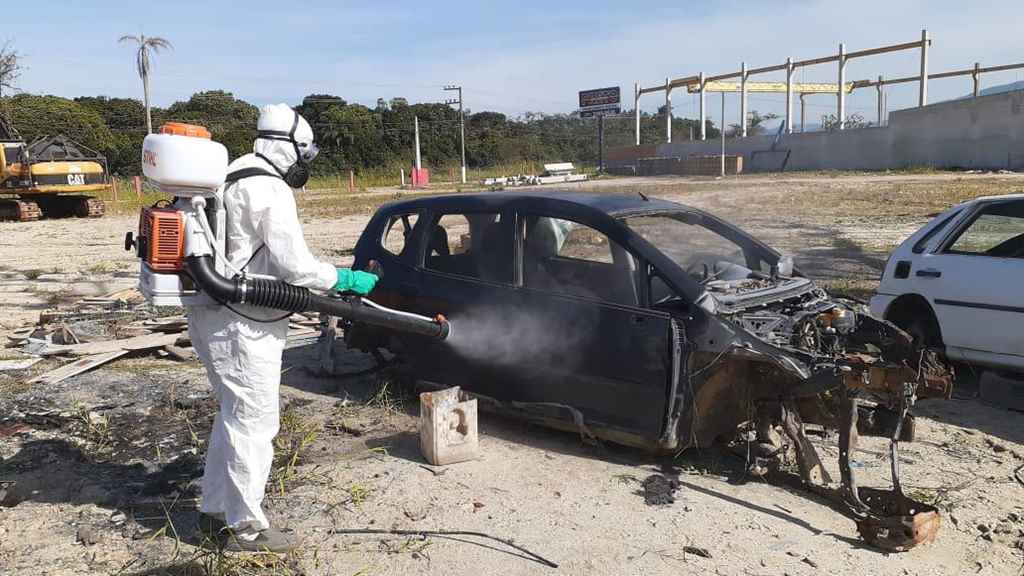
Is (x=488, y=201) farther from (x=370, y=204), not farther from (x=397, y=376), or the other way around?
(x=370, y=204)

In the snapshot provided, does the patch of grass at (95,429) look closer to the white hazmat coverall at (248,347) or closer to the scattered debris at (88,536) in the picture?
the scattered debris at (88,536)

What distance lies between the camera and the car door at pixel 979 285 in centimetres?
600

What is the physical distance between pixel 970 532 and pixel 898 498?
447 millimetres

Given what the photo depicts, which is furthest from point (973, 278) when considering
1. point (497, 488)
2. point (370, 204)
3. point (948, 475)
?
point (370, 204)

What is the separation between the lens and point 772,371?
4.69 meters

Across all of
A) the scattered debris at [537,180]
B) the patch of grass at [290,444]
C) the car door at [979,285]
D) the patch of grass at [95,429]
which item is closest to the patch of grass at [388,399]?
the patch of grass at [290,444]

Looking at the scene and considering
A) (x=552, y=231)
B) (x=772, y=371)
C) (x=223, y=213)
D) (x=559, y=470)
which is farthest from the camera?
(x=552, y=231)

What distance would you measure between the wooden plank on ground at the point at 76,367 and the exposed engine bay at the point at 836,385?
541 centimetres

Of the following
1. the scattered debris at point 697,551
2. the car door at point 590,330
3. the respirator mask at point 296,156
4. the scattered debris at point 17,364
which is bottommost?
the scattered debris at point 697,551

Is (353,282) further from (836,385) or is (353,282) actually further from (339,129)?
(339,129)

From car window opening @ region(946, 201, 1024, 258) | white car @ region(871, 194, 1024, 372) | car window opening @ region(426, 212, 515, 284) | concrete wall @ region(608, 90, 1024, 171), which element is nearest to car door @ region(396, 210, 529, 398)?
car window opening @ region(426, 212, 515, 284)

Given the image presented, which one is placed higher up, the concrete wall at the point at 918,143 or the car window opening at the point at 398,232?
the concrete wall at the point at 918,143

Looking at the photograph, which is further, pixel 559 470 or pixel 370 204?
pixel 370 204

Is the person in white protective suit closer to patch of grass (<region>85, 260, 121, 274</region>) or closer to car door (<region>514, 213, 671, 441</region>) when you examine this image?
car door (<region>514, 213, 671, 441</region>)
